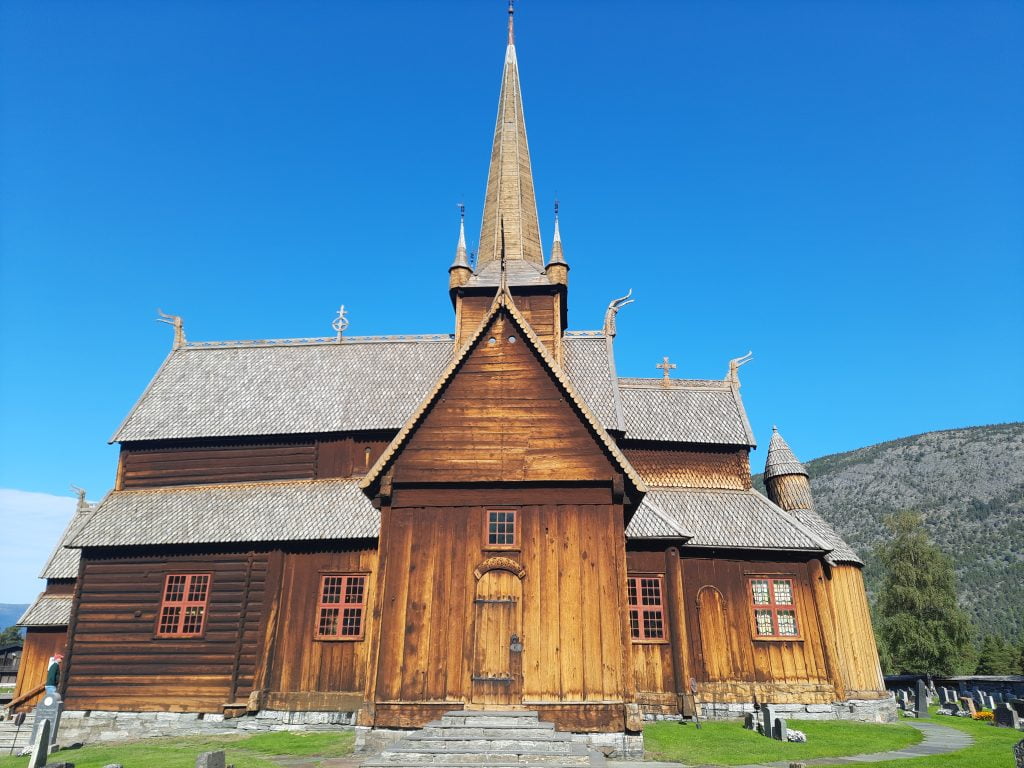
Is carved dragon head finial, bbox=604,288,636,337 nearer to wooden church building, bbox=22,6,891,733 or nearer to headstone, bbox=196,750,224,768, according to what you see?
wooden church building, bbox=22,6,891,733

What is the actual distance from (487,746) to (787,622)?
15147mm

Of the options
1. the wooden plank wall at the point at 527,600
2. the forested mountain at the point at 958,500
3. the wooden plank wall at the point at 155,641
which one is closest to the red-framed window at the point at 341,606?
the wooden plank wall at the point at 155,641

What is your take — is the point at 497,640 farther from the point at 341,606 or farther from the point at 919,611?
the point at 919,611

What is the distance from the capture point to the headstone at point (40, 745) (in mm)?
15719

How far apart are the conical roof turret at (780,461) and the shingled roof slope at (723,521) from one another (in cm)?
280

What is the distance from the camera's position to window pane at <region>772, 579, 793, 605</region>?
24.8 m

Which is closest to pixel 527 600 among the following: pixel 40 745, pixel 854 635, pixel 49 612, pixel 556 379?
pixel 556 379

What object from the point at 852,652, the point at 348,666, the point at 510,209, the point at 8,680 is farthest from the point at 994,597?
the point at 8,680

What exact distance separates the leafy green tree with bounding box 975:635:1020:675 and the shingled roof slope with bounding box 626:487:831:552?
49.0 metres

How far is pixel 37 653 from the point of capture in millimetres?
30344

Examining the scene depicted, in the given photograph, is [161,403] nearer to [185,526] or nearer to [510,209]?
[185,526]

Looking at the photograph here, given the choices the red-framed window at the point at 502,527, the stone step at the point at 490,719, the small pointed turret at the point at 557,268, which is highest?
the small pointed turret at the point at 557,268

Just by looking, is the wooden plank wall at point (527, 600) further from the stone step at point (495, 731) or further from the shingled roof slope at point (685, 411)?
the shingled roof slope at point (685, 411)

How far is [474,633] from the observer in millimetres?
16359
